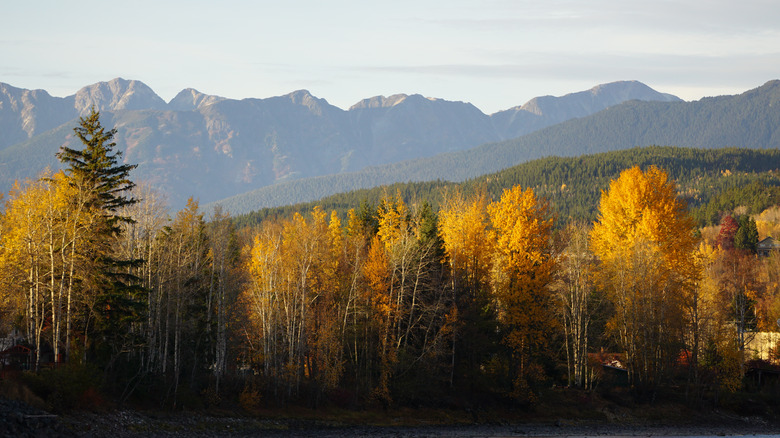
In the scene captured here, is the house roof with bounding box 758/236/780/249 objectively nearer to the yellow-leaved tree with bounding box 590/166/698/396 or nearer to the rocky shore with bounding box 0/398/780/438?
the rocky shore with bounding box 0/398/780/438

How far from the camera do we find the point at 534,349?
2068 inches

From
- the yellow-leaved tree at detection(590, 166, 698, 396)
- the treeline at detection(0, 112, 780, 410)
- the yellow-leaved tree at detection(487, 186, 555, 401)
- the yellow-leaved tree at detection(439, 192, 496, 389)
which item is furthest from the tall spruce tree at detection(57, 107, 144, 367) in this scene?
the yellow-leaved tree at detection(590, 166, 698, 396)

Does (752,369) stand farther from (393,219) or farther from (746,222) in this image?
(746,222)

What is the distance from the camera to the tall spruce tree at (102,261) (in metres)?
39.1

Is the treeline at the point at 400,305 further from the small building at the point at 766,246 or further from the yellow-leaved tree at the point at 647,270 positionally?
the small building at the point at 766,246

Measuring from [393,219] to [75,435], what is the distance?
30.9 meters

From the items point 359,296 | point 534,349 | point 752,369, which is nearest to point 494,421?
point 534,349

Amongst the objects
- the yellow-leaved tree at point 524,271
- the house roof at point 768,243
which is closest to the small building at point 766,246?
the house roof at point 768,243

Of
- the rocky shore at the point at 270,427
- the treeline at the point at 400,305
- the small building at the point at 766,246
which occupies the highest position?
the small building at the point at 766,246

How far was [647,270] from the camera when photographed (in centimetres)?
5316

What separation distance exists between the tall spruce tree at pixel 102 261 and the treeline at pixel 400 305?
0.21 m

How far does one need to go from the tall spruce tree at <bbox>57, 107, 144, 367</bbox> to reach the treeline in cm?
21

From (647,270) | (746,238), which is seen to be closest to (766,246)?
(746,238)

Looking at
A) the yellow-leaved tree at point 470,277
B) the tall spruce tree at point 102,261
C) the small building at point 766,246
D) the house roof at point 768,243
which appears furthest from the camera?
the house roof at point 768,243
